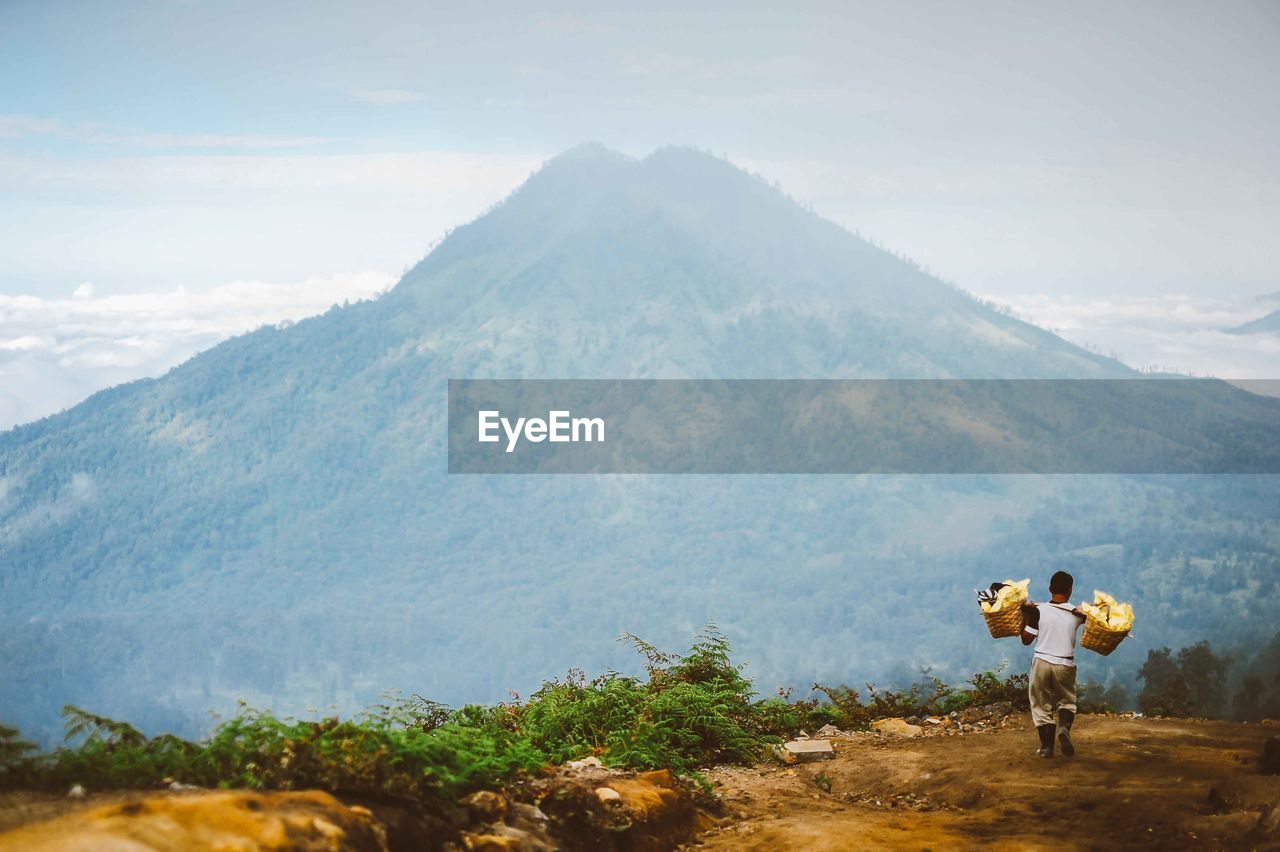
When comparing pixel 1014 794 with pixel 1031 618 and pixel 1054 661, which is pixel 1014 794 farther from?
pixel 1031 618

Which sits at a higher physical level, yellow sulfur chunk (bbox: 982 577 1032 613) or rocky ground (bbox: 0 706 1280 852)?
yellow sulfur chunk (bbox: 982 577 1032 613)

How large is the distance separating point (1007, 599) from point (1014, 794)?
4.47ft

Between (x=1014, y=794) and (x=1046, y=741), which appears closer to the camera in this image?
(x=1014, y=794)

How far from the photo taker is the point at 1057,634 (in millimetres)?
7309

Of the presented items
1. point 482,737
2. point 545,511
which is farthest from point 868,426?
point 482,737

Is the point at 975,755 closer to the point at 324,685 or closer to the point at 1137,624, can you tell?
the point at 1137,624

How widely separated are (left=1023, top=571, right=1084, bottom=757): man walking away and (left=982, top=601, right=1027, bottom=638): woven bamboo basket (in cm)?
7

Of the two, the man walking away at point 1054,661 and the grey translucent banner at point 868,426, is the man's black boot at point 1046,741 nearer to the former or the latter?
the man walking away at point 1054,661

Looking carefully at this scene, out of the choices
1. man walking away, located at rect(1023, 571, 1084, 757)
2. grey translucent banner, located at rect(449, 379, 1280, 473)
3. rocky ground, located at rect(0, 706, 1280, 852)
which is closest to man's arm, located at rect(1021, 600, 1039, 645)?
man walking away, located at rect(1023, 571, 1084, 757)

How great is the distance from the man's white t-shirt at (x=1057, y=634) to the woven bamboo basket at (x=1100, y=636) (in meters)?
0.08

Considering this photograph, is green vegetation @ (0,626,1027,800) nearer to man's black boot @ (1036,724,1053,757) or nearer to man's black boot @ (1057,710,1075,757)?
man's black boot @ (1036,724,1053,757)

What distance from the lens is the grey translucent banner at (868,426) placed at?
78625 millimetres

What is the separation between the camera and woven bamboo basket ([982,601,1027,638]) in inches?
289

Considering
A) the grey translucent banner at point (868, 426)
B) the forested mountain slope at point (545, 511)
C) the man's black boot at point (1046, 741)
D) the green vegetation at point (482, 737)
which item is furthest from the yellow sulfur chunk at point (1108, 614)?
the grey translucent banner at point (868, 426)
